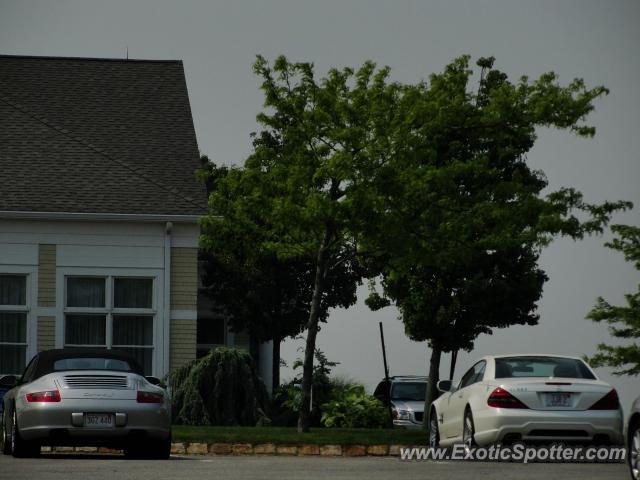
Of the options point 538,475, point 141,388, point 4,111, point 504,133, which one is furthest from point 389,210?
point 4,111

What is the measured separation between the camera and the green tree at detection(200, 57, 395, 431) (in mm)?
24875

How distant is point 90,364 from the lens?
19047 millimetres

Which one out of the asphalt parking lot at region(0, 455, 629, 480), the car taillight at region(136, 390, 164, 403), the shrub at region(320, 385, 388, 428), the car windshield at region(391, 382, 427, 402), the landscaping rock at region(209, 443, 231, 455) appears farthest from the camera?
the car windshield at region(391, 382, 427, 402)

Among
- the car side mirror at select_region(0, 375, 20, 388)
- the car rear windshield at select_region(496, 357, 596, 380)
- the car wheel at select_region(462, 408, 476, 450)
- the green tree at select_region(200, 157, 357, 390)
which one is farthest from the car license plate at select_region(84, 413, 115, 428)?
the green tree at select_region(200, 157, 357, 390)

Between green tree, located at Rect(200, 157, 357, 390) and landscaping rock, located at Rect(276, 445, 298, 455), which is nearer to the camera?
landscaping rock, located at Rect(276, 445, 298, 455)

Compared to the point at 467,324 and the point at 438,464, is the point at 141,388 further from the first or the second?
the point at 467,324

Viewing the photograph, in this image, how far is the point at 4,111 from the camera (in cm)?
3541

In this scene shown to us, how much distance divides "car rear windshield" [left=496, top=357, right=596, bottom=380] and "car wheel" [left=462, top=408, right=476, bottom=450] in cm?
65

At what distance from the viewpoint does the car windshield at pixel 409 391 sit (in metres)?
37.5

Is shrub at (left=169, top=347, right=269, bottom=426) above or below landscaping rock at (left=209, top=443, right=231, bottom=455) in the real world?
above

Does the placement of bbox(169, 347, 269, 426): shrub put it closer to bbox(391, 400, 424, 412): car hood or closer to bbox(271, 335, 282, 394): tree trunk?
bbox(391, 400, 424, 412): car hood

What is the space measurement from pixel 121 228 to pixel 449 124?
27.1 feet

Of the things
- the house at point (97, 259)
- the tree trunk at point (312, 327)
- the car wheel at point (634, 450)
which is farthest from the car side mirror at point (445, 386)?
the house at point (97, 259)

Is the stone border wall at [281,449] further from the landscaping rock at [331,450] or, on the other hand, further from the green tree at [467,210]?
the green tree at [467,210]
